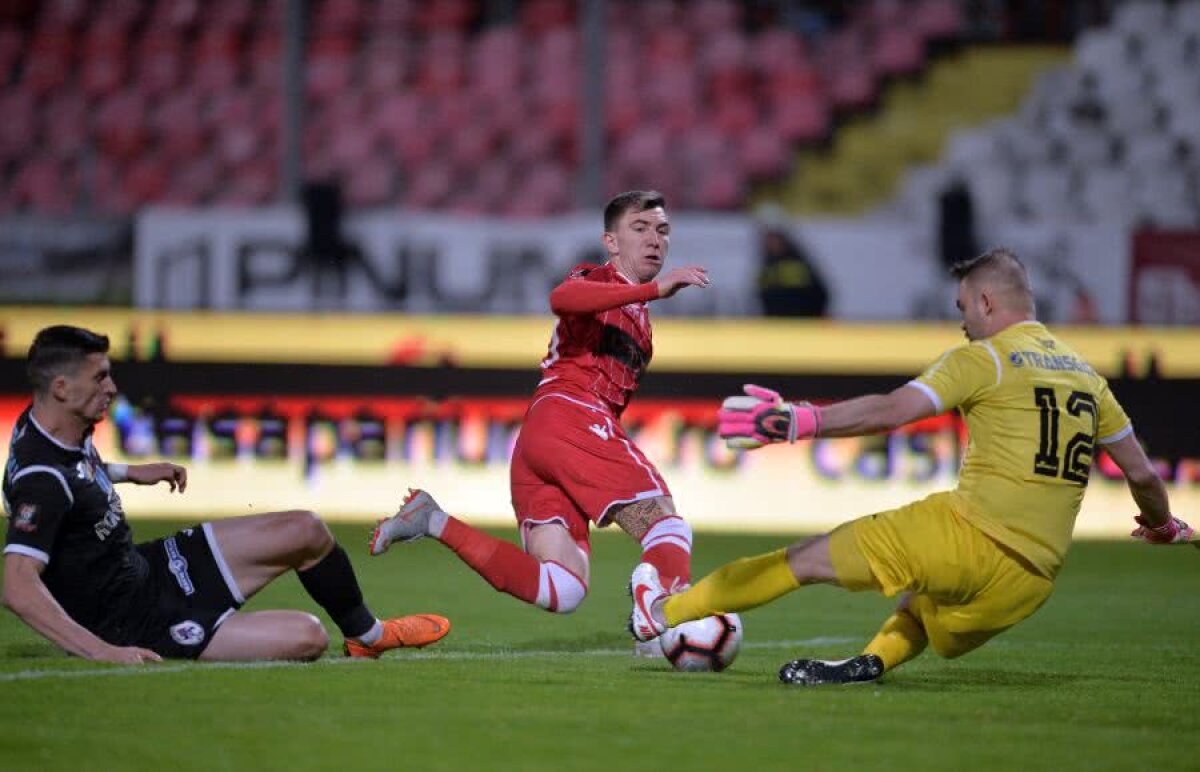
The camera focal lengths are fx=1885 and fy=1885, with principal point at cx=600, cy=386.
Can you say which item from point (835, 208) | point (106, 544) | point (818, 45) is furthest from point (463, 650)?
point (818, 45)

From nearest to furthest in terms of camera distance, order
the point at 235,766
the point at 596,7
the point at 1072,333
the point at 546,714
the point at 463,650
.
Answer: the point at 235,766 < the point at 546,714 < the point at 463,650 < the point at 1072,333 < the point at 596,7

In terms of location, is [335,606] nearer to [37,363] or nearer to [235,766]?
[37,363]

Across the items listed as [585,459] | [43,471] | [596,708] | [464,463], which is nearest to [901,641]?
[596,708]

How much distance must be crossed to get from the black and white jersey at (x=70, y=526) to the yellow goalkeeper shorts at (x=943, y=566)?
2500 millimetres

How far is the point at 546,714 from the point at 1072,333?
36.4ft

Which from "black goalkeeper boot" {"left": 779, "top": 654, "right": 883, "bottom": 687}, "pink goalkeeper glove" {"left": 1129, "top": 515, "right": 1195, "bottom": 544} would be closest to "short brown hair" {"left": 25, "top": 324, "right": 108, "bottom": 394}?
"black goalkeeper boot" {"left": 779, "top": 654, "right": 883, "bottom": 687}

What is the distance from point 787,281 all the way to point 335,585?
32.8 feet

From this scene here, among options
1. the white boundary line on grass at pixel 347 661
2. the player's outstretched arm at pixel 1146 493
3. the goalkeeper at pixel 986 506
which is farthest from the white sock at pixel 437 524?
the player's outstretched arm at pixel 1146 493

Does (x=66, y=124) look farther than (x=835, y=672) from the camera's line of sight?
Yes

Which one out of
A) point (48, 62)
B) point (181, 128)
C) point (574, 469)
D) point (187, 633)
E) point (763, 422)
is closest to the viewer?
point (763, 422)

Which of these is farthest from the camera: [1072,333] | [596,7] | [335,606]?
[596,7]

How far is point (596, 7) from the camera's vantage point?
704 inches

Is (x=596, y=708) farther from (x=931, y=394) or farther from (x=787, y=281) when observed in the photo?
(x=787, y=281)

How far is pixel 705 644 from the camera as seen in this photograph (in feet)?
23.2
